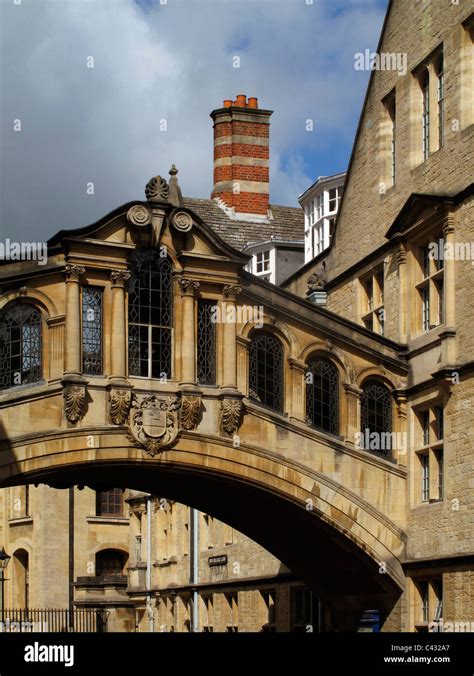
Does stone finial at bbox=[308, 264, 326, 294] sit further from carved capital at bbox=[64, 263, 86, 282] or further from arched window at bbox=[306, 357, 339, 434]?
carved capital at bbox=[64, 263, 86, 282]

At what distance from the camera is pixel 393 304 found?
27.7 metres

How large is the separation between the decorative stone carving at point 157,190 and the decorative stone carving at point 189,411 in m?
3.37

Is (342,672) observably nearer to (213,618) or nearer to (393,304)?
(393,304)

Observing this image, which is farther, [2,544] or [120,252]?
[2,544]

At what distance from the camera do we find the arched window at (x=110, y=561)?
5597cm

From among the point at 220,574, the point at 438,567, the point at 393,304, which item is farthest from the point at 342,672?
the point at 220,574

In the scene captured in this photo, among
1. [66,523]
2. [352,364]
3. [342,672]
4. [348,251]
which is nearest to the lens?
[342,672]

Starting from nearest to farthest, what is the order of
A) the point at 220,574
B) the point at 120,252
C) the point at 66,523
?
the point at 120,252 < the point at 220,574 < the point at 66,523

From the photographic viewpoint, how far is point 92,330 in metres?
25.0

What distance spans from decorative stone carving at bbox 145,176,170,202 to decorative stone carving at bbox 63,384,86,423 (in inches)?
137

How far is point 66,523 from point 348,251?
2645 centimetres

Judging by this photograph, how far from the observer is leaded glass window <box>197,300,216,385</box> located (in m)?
25.7

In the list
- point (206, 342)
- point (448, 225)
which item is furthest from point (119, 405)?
point (448, 225)

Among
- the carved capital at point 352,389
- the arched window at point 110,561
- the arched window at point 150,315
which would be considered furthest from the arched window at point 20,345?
the arched window at point 110,561
